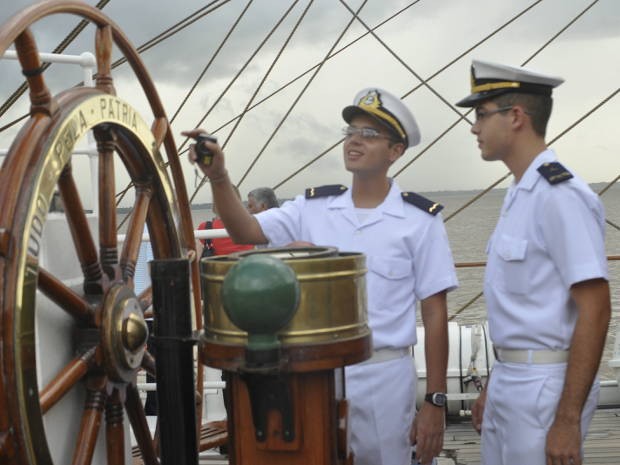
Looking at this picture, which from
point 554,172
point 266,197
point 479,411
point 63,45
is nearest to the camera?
point 554,172

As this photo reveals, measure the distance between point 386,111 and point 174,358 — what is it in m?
0.86

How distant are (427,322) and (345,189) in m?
0.42

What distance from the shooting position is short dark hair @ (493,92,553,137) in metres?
2.08


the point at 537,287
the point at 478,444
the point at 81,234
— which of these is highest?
the point at 81,234

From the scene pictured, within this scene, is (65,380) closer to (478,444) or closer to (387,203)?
(387,203)

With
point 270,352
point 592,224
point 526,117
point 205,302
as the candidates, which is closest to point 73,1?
point 205,302

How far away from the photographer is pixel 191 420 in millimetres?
1912

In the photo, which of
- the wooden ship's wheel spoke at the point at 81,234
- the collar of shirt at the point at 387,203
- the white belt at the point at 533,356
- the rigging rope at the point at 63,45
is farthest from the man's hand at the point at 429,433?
the rigging rope at the point at 63,45

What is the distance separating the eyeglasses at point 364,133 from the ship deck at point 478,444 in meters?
1.73

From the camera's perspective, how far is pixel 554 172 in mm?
2000

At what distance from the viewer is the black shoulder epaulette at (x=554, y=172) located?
198cm

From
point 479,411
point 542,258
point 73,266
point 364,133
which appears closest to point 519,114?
point 542,258

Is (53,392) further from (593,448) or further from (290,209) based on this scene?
(593,448)

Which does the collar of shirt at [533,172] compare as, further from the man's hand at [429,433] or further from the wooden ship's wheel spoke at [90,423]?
the wooden ship's wheel spoke at [90,423]
